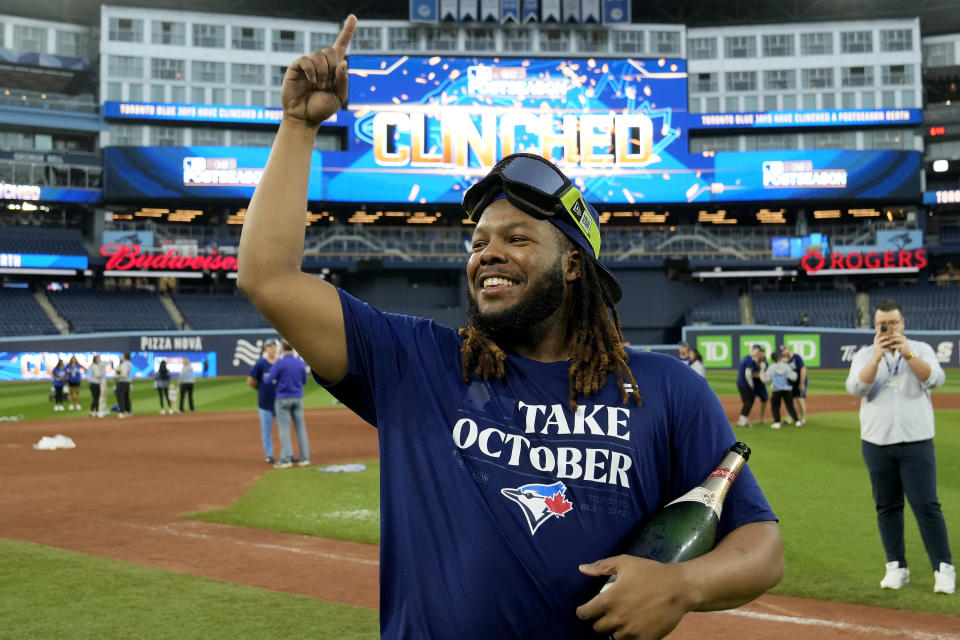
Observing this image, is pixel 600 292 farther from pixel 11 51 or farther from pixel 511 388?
pixel 11 51

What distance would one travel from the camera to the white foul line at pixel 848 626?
19.8 ft

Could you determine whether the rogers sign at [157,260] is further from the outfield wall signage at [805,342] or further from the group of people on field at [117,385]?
the outfield wall signage at [805,342]

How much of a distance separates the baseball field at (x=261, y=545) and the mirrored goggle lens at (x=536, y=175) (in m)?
4.52


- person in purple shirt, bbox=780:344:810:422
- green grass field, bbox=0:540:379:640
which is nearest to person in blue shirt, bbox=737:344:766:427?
person in purple shirt, bbox=780:344:810:422

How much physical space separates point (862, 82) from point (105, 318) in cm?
5360

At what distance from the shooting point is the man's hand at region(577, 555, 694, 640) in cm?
190

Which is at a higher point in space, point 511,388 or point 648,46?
point 648,46

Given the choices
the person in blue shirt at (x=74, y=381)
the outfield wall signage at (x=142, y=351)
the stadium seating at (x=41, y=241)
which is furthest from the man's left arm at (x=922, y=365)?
the stadium seating at (x=41, y=241)

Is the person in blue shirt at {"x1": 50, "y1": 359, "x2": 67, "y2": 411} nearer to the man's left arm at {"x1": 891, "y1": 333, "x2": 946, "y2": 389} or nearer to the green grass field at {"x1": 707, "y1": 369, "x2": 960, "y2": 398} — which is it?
the green grass field at {"x1": 707, "y1": 369, "x2": 960, "y2": 398}

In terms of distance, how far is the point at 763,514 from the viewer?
2.30m

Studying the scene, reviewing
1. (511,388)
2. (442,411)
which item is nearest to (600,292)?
(511,388)

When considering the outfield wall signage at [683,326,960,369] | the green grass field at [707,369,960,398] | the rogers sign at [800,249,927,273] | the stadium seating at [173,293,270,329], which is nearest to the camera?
the green grass field at [707,369,960,398]

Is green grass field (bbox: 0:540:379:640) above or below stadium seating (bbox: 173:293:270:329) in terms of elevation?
below

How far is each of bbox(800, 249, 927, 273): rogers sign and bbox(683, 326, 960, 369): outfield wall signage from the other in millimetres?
14569
